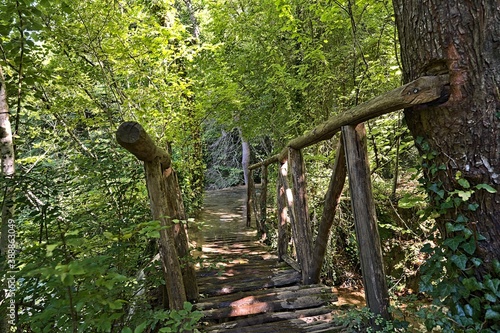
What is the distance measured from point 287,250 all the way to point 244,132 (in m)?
4.03

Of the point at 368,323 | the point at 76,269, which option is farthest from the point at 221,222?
the point at 76,269

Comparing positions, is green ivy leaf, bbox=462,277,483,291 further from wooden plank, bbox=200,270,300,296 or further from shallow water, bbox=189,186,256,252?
shallow water, bbox=189,186,256,252

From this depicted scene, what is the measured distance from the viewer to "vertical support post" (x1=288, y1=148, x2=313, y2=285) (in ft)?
10.9

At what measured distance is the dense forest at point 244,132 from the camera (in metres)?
1.51

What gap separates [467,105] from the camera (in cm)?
155

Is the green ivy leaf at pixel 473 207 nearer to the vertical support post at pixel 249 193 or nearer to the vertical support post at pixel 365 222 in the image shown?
the vertical support post at pixel 365 222

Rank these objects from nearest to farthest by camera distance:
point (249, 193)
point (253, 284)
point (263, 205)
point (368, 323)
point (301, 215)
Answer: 1. point (368, 323)
2. point (253, 284)
3. point (301, 215)
4. point (263, 205)
5. point (249, 193)

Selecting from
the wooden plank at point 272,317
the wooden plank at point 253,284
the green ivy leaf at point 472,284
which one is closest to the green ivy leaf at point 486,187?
the green ivy leaf at point 472,284

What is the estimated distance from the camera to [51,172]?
2539 millimetres

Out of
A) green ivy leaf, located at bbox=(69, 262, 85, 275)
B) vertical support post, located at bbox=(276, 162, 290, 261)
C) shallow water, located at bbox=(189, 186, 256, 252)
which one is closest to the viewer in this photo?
green ivy leaf, located at bbox=(69, 262, 85, 275)

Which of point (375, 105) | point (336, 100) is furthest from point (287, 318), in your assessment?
point (336, 100)

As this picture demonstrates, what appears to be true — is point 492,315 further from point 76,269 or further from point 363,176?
point 76,269

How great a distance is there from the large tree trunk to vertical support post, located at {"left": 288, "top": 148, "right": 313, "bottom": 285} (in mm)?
1774

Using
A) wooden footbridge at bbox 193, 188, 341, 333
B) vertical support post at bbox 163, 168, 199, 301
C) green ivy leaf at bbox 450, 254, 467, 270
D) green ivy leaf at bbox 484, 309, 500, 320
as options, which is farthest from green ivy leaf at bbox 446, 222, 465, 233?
vertical support post at bbox 163, 168, 199, 301
